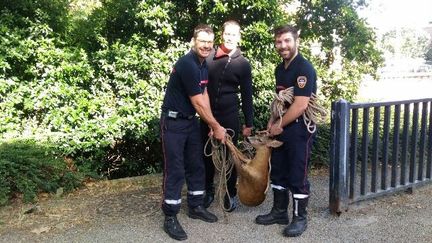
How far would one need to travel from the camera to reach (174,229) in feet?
13.3

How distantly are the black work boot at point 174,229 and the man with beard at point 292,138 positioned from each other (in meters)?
0.77

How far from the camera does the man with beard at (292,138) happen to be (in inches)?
156

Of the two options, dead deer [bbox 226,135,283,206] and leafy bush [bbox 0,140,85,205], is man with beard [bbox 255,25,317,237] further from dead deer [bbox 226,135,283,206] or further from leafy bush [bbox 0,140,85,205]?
leafy bush [bbox 0,140,85,205]

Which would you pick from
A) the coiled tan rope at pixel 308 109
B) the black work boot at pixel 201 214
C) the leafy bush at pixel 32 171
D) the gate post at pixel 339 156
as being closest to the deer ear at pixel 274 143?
the coiled tan rope at pixel 308 109

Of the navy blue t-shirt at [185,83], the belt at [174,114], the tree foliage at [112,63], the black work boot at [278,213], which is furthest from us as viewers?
the tree foliage at [112,63]

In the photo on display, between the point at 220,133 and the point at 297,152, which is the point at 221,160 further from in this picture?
the point at 297,152

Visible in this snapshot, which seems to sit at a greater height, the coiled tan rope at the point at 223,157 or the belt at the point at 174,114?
the belt at the point at 174,114

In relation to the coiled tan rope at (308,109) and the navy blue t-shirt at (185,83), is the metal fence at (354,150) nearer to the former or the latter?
the coiled tan rope at (308,109)

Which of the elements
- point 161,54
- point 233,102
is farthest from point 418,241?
point 161,54

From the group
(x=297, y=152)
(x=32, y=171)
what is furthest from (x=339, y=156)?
(x=32, y=171)

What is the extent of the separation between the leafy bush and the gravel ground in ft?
0.57

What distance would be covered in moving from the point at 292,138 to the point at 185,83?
1.09 m

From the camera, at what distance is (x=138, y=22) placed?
21.7ft

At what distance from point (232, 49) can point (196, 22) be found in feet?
8.92
